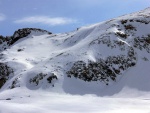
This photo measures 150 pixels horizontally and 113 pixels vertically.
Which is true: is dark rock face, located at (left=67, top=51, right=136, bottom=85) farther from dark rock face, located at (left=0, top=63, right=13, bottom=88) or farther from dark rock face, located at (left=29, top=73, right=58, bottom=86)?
dark rock face, located at (left=0, top=63, right=13, bottom=88)

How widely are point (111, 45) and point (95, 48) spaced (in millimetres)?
1791

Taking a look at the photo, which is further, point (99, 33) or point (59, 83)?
point (99, 33)

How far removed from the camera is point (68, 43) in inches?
1393

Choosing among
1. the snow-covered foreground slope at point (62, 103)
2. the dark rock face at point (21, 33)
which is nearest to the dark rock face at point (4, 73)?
the snow-covered foreground slope at point (62, 103)

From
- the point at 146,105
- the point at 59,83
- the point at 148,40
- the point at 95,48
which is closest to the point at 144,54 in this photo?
the point at 148,40

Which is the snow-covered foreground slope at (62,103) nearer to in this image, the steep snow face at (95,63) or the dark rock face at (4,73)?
the steep snow face at (95,63)

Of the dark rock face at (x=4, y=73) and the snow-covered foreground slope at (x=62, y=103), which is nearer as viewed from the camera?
the snow-covered foreground slope at (x=62, y=103)

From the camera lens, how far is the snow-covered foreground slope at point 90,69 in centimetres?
2125

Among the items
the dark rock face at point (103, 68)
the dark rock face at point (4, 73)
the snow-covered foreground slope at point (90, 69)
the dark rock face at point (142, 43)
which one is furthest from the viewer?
the dark rock face at point (4, 73)

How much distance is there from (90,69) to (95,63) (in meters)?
1.10

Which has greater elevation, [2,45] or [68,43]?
[2,45]

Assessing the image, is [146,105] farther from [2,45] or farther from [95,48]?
[2,45]

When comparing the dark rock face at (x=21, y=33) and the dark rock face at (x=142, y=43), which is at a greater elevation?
the dark rock face at (x=21, y=33)

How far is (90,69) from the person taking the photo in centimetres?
2570
